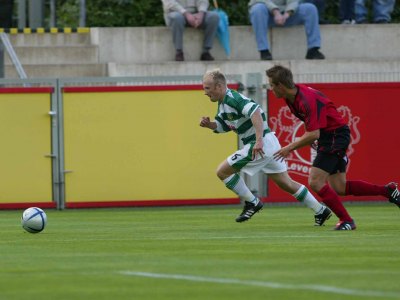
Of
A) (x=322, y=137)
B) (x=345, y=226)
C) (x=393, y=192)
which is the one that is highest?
(x=322, y=137)

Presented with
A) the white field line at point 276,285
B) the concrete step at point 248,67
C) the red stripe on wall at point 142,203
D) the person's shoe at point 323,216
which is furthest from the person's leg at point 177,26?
the white field line at point 276,285

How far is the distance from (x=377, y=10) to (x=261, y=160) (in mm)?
11001

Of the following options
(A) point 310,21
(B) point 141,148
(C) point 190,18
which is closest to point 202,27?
(C) point 190,18

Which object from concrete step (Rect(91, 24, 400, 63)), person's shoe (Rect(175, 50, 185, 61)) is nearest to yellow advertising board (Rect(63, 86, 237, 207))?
person's shoe (Rect(175, 50, 185, 61))

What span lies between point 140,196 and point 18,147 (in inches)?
80.0

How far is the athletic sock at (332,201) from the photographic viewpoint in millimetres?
12625

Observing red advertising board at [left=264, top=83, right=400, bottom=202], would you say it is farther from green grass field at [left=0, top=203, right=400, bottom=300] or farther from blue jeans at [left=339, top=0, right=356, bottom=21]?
blue jeans at [left=339, top=0, right=356, bottom=21]

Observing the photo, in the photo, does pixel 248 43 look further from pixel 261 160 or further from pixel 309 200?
pixel 309 200

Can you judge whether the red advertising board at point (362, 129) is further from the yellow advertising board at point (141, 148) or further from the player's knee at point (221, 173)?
the player's knee at point (221, 173)

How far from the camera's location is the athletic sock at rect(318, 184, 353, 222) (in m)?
12.6

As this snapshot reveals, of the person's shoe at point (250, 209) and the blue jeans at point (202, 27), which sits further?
the blue jeans at point (202, 27)

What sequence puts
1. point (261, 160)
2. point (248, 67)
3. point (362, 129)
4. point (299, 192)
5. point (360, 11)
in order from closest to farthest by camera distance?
point (299, 192), point (261, 160), point (362, 129), point (248, 67), point (360, 11)

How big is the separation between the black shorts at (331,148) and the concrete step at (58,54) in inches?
437

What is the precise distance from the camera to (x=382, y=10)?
80.1 feet
